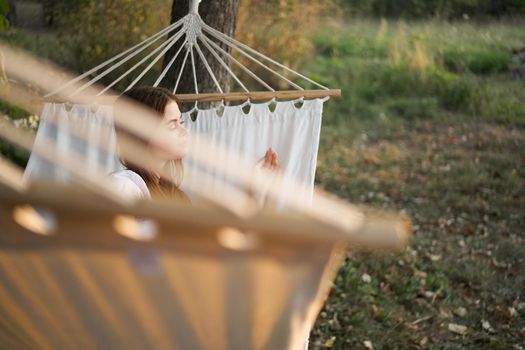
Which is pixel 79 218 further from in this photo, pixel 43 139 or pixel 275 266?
pixel 43 139

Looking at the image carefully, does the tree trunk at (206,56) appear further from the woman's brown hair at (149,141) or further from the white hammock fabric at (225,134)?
the woman's brown hair at (149,141)

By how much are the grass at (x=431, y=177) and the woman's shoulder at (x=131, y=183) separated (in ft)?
3.97

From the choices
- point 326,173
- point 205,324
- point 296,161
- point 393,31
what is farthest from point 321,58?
point 205,324

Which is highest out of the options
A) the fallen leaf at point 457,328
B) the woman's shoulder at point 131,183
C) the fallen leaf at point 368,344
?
the woman's shoulder at point 131,183

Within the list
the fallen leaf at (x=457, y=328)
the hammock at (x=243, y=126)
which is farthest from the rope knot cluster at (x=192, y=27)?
the fallen leaf at (x=457, y=328)

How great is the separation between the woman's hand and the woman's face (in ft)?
0.94

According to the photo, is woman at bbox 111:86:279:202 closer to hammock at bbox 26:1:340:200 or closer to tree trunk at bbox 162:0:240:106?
hammock at bbox 26:1:340:200

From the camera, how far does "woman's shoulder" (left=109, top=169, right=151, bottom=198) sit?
1.58m

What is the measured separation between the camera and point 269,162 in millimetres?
2045

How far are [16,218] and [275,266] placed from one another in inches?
12.2

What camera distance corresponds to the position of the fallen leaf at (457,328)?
2713 millimetres

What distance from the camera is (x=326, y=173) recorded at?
176 inches

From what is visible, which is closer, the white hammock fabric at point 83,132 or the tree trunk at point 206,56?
the white hammock fabric at point 83,132

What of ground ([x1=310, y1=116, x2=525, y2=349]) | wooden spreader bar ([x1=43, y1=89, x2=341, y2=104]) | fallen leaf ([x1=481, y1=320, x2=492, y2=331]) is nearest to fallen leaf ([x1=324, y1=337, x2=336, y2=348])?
ground ([x1=310, y1=116, x2=525, y2=349])
